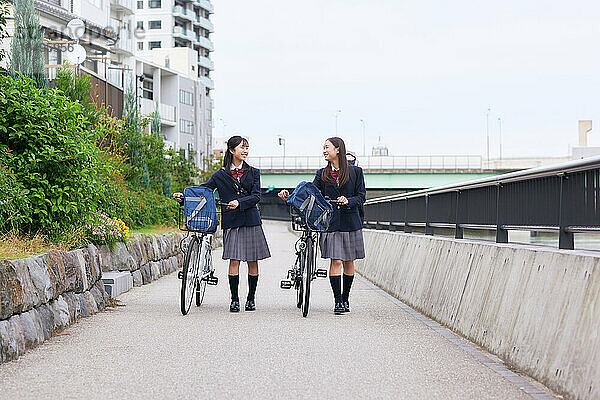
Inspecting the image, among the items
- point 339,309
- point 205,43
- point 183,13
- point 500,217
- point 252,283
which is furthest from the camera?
point 205,43

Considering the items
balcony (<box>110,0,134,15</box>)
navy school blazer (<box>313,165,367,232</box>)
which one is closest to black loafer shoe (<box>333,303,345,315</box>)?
navy school blazer (<box>313,165,367,232</box>)

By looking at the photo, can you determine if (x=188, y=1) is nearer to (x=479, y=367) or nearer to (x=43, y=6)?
(x=43, y=6)

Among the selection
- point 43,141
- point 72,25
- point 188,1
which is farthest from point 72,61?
point 188,1

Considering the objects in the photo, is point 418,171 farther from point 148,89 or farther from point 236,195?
point 236,195

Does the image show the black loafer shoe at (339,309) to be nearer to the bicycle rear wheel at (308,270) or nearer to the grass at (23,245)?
the bicycle rear wheel at (308,270)

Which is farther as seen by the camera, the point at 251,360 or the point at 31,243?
the point at 31,243

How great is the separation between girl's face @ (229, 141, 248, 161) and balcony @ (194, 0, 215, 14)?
113m

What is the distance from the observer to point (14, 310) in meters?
7.54

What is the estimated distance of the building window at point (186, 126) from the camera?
3979 inches

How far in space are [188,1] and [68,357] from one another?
11571cm

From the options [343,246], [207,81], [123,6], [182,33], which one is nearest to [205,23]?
[182,33]

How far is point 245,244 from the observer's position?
1092 cm

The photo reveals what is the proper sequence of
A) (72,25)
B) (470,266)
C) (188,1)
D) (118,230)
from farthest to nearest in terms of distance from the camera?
(188,1) → (72,25) → (118,230) → (470,266)

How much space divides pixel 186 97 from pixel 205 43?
22106mm
